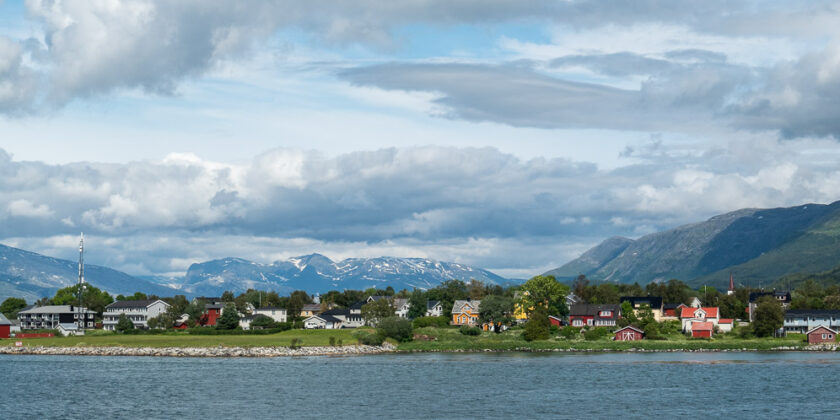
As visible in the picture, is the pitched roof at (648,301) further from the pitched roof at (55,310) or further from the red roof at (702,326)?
the pitched roof at (55,310)

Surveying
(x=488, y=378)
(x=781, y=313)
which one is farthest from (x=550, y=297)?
(x=488, y=378)

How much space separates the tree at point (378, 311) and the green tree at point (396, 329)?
725 inches

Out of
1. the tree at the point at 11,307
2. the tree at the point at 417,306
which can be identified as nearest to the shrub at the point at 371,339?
the tree at the point at 417,306

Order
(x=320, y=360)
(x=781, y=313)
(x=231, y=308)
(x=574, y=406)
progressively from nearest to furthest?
1. (x=574, y=406)
2. (x=320, y=360)
3. (x=781, y=313)
4. (x=231, y=308)

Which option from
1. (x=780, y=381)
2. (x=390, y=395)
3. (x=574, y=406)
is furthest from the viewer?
(x=780, y=381)

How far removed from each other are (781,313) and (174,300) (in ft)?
352

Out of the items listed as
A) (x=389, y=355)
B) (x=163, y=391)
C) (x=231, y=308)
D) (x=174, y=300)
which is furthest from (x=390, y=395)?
(x=174, y=300)

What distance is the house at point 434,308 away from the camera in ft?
559

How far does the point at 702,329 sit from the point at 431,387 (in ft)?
228

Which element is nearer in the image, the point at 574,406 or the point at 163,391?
the point at 574,406

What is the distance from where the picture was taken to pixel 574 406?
2552 inches

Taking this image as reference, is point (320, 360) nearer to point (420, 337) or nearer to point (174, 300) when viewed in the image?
point (420, 337)

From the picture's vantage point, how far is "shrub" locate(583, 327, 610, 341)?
129750 millimetres

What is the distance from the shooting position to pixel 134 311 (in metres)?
170
